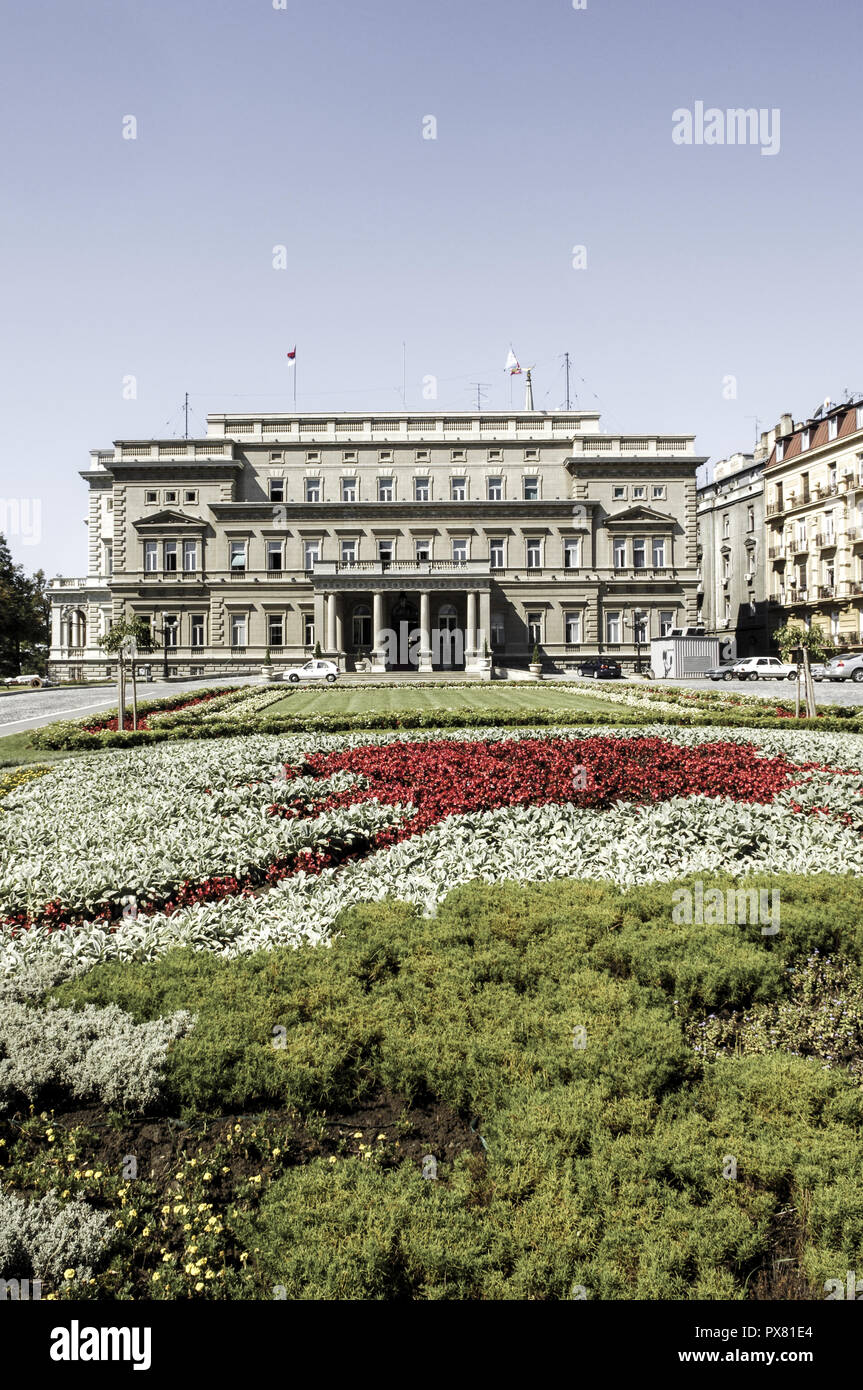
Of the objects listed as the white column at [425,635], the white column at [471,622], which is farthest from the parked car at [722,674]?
the white column at [425,635]

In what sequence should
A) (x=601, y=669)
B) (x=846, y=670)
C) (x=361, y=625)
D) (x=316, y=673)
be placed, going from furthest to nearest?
(x=361, y=625) → (x=601, y=669) → (x=316, y=673) → (x=846, y=670)

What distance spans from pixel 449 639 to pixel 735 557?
24.4 m

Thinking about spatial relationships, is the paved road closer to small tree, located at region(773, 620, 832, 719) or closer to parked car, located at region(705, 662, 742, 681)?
small tree, located at region(773, 620, 832, 719)

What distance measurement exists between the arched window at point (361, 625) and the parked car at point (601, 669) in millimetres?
14736

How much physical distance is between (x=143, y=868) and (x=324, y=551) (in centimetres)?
5209

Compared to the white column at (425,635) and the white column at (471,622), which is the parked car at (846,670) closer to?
the white column at (471,622)

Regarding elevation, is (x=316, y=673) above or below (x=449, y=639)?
below

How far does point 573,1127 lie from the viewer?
3.78 m

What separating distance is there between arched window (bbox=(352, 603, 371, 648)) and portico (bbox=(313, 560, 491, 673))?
1.39ft

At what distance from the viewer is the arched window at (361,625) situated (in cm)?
5544

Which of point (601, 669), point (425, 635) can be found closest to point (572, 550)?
point (601, 669)

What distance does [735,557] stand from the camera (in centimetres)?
6153

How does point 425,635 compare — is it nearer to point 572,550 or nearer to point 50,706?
point 572,550
